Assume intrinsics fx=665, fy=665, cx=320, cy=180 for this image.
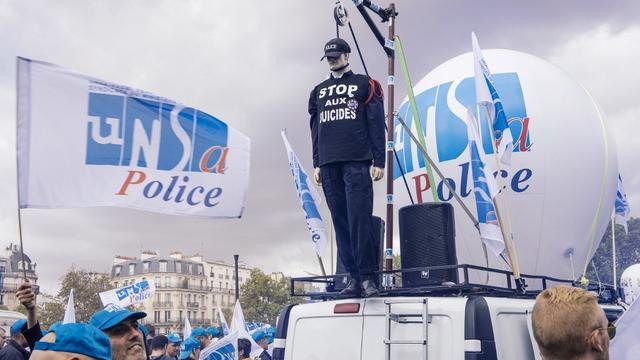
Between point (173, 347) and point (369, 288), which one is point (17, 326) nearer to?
point (369, 288)

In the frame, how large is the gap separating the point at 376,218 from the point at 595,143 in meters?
4.87

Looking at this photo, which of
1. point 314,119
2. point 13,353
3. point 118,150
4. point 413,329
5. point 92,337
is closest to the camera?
point 92,337

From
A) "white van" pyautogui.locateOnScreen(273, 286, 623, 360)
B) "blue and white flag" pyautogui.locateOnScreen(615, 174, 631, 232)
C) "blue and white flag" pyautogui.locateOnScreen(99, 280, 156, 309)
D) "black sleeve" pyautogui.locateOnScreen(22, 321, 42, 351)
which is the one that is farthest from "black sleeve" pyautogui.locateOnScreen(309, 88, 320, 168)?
"blue and white flag" pyautogui.locateOnScreen(99, 280, 156, 309)

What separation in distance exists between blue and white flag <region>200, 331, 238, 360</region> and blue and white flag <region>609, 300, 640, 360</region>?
21.0 ft

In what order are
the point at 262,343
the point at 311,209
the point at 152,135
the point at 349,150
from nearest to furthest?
the point at 349,150 → the point at 152,135 → the point at 311,209 → the point at 262,343

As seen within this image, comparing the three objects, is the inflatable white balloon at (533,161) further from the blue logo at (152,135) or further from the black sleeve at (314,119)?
the black sleeve at (314,119)

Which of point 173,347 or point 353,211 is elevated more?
point 353,211

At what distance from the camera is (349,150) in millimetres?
6297

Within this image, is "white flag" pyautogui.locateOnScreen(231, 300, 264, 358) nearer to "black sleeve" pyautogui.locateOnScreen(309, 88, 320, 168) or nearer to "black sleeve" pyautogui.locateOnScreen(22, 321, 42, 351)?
"black sleeve" pyautogui.locateOnScreen(309, 88, 320, 168)

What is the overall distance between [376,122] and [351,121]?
24cm

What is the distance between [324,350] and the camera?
5414 millimetres

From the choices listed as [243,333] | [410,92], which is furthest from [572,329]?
[243,333]

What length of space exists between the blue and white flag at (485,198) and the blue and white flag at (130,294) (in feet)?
32.4

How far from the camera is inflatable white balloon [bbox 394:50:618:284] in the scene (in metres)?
9.64
